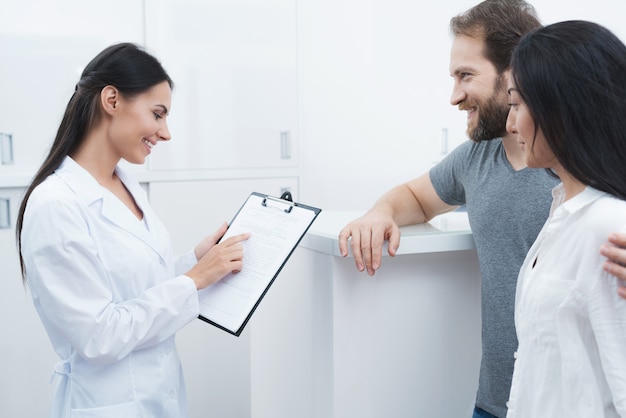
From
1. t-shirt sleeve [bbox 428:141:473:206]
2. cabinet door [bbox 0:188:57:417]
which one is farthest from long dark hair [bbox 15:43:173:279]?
cabinet door [bbox 0:188:57:417]

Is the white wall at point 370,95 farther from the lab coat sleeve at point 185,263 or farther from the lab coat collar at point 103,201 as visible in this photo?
the lab coat collar at point 103,201

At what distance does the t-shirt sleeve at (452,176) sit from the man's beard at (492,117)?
0.31 feet

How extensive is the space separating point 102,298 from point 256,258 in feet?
0.96

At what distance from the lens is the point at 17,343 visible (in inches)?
88.9

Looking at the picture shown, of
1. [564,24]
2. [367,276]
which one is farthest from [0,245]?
[564,24]

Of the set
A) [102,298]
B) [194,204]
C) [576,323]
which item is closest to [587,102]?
[576,323]

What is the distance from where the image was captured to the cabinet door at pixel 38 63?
221cm

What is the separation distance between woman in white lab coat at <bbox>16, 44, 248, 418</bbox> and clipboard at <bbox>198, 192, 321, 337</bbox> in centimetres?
3

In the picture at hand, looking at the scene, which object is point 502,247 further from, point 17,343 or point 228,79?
point 17,343

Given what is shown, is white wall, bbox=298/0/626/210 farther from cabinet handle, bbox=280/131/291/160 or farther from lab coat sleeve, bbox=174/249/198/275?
lab coat sleeve, bbox=174/249/198/275

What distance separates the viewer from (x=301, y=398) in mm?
1387

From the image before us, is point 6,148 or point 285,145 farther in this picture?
point 285,145

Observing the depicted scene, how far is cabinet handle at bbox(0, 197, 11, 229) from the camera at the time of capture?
2223 millimetres

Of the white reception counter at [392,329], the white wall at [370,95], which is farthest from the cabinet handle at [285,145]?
the white reception counter at [392,329]
